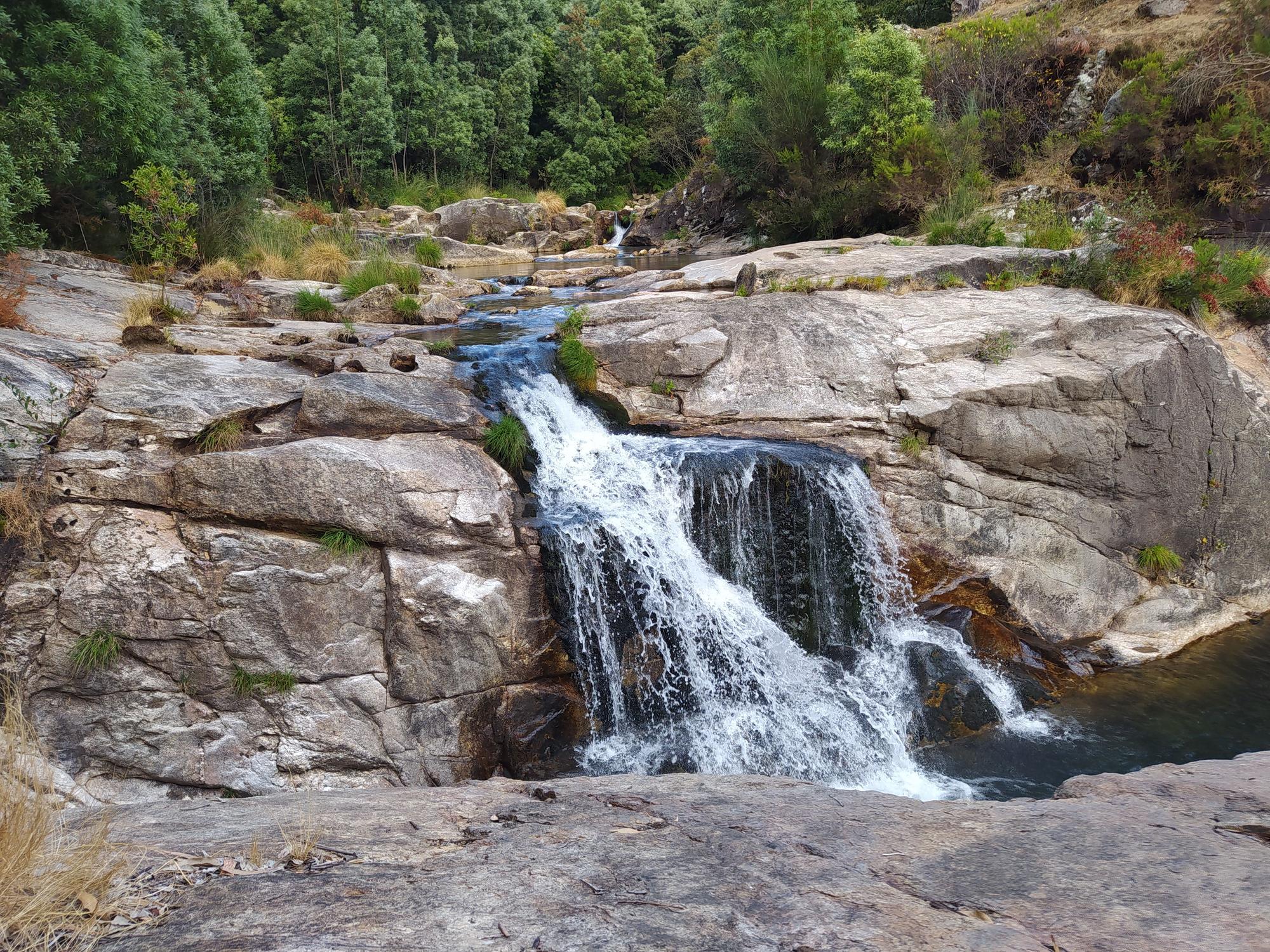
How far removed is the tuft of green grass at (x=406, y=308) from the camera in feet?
32.4

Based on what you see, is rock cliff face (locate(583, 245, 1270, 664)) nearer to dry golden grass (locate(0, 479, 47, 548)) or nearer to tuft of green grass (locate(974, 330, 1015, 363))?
tuft of green grass (locate(974, 330, 1015, 363))

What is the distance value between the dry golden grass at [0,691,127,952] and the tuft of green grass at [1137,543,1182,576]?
28.7ft

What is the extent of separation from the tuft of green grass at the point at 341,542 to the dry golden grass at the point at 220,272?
604cm

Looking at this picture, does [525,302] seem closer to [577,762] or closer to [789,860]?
[577,762]

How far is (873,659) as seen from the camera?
6.74 meters

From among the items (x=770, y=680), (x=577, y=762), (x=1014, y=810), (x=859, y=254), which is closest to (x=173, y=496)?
(x=577, y=762)

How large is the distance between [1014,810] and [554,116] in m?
34.6

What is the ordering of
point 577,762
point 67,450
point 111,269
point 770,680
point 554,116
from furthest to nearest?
point 554,116 → point 111,269 → point 770,680 → point 577,762 → point 67,450

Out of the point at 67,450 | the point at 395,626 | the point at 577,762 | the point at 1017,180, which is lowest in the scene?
the point at 577,762

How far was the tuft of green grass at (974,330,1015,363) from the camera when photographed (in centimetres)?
808

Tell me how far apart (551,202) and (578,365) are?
22.2 metres

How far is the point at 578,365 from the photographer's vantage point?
7973 millimetres

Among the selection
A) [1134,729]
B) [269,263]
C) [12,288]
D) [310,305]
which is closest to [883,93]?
[310,305]

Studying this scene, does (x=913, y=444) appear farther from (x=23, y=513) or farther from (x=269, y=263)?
(x=269, y=263)
